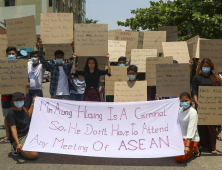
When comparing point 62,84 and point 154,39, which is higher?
point 154,39

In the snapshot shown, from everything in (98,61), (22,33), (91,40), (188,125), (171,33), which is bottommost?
(188,125)

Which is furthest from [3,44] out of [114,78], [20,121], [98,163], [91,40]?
[98,163]

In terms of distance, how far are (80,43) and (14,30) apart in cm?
146

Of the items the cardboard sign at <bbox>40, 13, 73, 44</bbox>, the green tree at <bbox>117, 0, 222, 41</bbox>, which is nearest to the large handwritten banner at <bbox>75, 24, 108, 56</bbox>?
the cardboard sign at <bbox>40, 13, 73, 44</bbox>

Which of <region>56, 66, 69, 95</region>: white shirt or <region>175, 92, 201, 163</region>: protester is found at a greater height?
<region>56, 66, 69, 95</region>: white shirt

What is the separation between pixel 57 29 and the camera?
18.4 feet

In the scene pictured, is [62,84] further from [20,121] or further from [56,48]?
[20,121]

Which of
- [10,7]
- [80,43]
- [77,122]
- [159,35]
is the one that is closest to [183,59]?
[159,35]

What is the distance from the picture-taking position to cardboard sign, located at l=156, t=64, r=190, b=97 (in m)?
5.14

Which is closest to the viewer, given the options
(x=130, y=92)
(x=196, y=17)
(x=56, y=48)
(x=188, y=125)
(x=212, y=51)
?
(x=188, y=125)

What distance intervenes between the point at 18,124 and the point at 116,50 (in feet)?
11.6

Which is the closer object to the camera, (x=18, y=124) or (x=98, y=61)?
(x=18, y=124)

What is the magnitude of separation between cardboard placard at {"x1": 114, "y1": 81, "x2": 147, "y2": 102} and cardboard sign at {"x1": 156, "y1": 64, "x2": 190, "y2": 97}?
304 millimetres

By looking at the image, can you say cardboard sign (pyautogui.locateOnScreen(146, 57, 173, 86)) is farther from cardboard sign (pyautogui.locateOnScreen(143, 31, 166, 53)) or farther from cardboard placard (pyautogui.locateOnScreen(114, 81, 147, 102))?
cardboard sign (pyautogui.locateOnScreen(143, 31, 166, 53))
